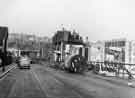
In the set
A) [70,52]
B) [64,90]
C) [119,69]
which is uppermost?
[70,52]

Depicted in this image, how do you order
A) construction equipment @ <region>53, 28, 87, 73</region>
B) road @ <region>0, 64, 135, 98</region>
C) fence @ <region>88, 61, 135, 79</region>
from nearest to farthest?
road @ <region>0, 64, 135, 98</region> → fence @ <region>88, 61, 135, 79</region> → construction equipment @ <region>53, 28, 87, 73</region>

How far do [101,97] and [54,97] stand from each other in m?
2.27

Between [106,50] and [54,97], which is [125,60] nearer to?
[106,50]

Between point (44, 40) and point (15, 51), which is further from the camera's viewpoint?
point (44, 40)

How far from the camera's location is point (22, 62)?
43.5 m

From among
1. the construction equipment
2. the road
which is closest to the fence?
the construction equipment

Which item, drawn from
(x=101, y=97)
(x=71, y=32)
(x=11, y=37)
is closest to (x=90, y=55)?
(x=101, y=97)

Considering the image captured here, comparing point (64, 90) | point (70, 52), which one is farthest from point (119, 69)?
point (70, 52)

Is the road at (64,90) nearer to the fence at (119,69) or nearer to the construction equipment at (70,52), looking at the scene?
the fence at (119,69)

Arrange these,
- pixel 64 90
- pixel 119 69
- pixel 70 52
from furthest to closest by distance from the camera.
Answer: pixel 70 52 → pixel 119 69 → pixel 64 90

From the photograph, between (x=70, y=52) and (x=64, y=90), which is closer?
(x=64, y=90)

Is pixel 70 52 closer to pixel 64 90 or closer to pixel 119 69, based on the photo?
pixel 119 69

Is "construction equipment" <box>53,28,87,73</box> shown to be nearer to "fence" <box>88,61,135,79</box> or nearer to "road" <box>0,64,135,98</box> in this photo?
"fence" <box>88,61,135,79</box>

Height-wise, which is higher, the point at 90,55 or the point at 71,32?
the point at 71,32
